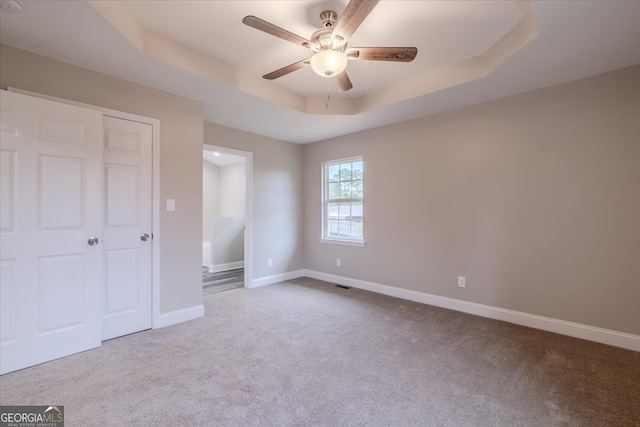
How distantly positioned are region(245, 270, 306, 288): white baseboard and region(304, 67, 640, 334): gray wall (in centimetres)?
147

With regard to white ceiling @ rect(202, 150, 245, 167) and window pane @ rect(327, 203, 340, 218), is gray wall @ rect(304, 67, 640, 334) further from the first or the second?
white ceiling @ rect(202, 150, 245, 167)

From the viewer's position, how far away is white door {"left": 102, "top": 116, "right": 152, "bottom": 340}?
8.73 ft

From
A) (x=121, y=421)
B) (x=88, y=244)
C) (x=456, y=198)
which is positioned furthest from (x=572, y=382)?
(x=88, y=244)

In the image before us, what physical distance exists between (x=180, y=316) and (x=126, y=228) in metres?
1.09

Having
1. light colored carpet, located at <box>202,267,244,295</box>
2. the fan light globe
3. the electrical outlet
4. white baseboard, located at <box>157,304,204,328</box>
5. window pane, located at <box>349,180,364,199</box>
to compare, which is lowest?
light colored carpet, located at <box>202,267,244,295</box>

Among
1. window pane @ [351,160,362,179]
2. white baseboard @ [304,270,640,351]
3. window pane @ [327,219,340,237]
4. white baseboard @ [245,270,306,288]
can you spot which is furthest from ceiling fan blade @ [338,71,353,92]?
white baseboard @ [245,270,306,288]

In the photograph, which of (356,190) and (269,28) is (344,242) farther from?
(269,28)

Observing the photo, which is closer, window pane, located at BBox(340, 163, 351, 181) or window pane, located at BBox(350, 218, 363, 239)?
window pane, located at BBox(350, 218, 363, 239)

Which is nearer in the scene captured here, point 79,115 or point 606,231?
point 79,115

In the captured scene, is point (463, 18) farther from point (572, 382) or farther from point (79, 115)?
point (79, 115)

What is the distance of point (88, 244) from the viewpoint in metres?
2.46

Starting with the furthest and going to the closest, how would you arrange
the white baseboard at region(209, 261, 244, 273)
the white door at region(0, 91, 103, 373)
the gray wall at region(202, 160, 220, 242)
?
the gray wall at region(202, 160, 220, 242), the white baseboard at region(209, 261, 244, 273), the white door at region(0, 91, 103, 373)

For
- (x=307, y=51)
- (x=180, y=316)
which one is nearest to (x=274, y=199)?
(x=180, y=316)

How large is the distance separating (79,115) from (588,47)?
4.11m
